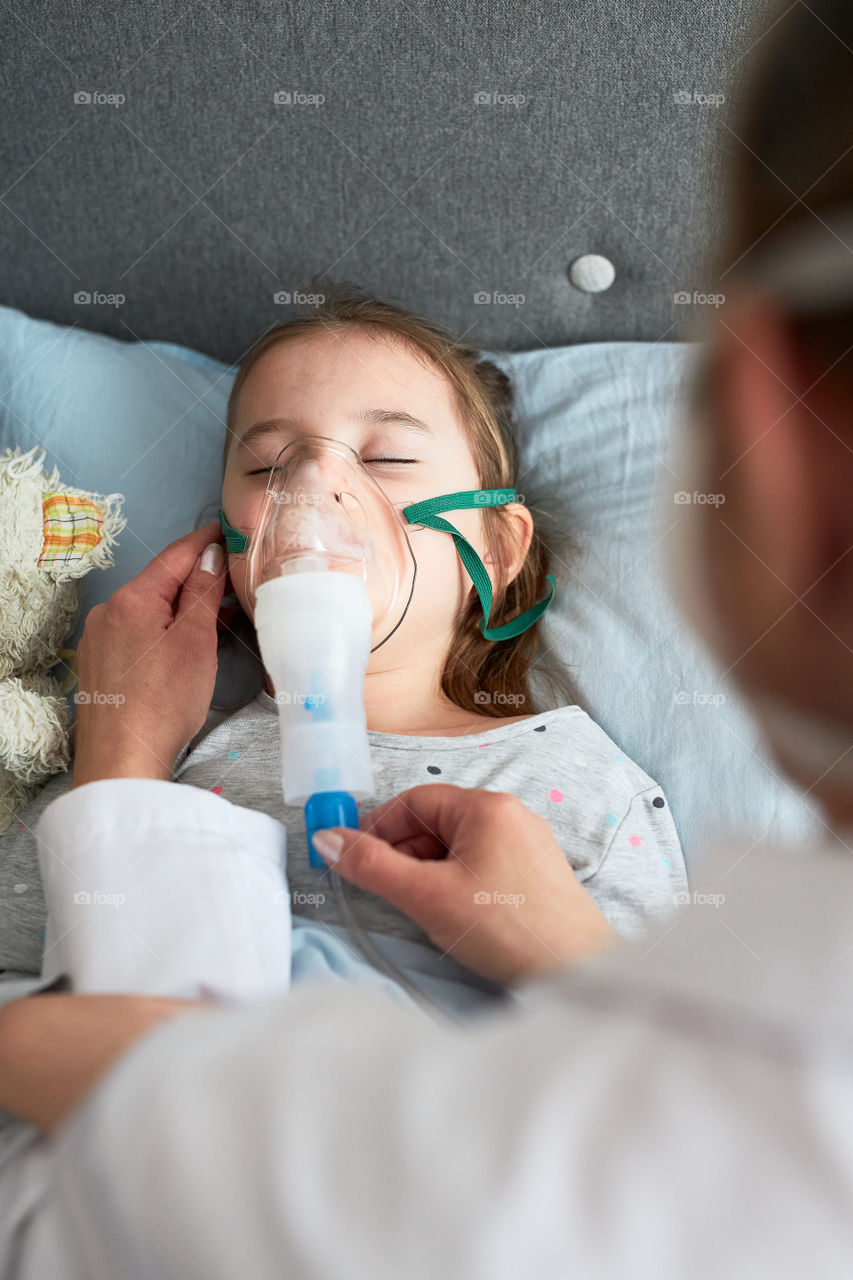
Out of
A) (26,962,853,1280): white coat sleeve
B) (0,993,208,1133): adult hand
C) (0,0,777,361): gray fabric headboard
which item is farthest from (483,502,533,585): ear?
(26,962,853,1280): white coat sleeve

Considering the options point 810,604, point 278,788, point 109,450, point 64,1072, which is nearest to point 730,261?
point 810,604

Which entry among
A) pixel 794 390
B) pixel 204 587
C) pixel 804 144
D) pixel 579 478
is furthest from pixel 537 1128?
pixel 579 478

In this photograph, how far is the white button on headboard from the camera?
1.84m

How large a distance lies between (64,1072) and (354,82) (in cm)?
162

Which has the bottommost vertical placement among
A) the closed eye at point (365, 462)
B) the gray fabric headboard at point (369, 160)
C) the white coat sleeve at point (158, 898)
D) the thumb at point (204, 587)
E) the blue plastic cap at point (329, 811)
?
the white coat sleeve at point (158, 898)

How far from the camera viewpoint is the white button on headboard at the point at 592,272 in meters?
1.84

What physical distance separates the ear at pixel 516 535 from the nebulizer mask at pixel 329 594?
1.1 inches

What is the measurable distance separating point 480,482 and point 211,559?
0.44 meters

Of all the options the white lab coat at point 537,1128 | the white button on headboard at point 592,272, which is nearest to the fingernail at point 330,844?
the white lab coat at point 537,1128

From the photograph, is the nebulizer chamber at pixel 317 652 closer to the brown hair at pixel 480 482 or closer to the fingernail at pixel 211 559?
the fingernail at pixel 211 559

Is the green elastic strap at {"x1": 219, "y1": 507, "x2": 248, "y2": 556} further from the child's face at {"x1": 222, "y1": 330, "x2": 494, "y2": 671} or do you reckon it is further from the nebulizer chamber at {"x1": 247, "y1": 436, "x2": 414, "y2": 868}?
the nebulizer chamber at {"x1": 247, "y1": 436, "x2": 414, "y2": 868}

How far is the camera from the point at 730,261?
568 mm

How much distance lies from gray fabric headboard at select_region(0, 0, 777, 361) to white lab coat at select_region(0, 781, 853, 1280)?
1.55 metres

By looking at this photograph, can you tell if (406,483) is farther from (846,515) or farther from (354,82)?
(846,515)
